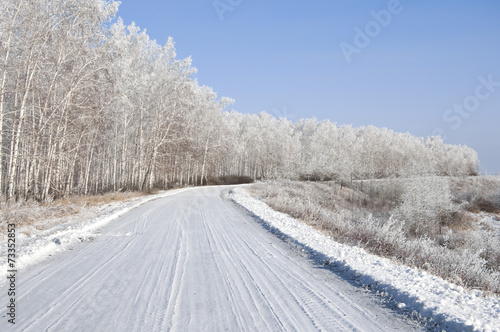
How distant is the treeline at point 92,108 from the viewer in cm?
1332

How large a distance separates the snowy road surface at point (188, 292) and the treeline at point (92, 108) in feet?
26.8

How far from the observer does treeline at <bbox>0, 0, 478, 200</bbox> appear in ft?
43.7

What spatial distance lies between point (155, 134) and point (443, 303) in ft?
88.7

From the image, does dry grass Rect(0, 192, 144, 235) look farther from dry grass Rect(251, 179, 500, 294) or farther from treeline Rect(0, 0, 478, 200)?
dry grass Rect(251, 179, 500, 294)

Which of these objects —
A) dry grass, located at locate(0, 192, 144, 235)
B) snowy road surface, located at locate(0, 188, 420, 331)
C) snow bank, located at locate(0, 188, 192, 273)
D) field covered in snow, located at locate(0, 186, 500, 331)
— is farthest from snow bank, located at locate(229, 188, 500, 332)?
dry grass, located at locate(0, 192, 144, 235)

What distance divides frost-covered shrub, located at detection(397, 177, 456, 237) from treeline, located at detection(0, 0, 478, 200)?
19.2 feet

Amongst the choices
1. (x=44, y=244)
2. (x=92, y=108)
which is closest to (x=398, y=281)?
(x=44, y=244)

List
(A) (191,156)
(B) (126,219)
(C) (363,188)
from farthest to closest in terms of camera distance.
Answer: (C) (363,188) < (A) (191,156) < (B) (126,219)

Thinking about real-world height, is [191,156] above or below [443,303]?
above

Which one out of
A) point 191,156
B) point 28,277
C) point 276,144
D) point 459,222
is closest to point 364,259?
point 28,277

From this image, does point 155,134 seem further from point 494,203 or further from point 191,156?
point 494,203

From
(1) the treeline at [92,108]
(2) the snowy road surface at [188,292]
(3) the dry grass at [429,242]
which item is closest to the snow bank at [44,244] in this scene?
(2) the snowy road surface at [188,292]

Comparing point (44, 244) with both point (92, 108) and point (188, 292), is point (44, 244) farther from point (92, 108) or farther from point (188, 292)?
point (92, 108)

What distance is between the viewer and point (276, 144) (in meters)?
73.3
